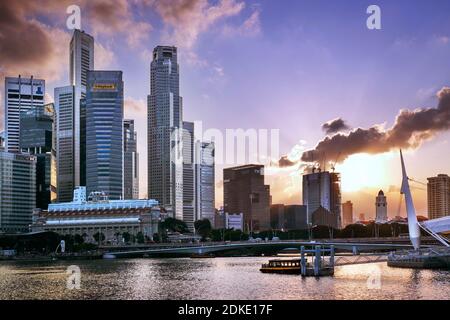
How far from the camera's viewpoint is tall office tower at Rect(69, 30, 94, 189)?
179 metres

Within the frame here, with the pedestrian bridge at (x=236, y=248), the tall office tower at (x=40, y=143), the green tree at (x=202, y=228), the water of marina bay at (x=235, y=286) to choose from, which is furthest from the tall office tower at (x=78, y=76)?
the water of marina bay at (x=235, y=286)

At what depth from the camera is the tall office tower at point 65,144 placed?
181 metres

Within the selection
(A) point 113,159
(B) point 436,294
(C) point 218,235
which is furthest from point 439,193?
(B) point 436,294

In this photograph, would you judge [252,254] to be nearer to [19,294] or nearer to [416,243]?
[416,243]

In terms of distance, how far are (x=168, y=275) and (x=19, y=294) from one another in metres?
18.0

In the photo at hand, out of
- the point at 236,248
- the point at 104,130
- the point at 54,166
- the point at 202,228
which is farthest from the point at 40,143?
the point at 236,248

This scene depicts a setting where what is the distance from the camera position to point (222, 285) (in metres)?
48.8

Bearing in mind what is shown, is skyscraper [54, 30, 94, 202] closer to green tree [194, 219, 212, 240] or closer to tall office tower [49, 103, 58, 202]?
tall office tower [49, 103, 58, 202]

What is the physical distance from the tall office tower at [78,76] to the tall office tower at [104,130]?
1590cm

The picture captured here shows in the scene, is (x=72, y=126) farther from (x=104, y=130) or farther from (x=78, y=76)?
(x=104, y=130)

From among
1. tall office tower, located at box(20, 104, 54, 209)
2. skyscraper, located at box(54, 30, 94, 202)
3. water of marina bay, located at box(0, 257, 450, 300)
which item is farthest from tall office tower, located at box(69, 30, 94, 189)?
water of marina bay, located at box(0, 257, 450, 300)

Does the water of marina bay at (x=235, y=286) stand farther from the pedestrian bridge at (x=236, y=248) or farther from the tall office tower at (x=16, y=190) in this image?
the tall office tower at (x=16, y=190)

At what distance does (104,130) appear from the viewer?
532 ft

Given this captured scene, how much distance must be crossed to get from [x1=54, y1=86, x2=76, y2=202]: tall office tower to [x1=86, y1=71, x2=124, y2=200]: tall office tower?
59.6 feet
